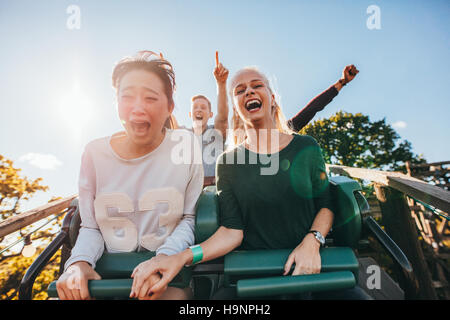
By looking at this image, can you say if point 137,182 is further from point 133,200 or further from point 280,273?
point 280,273

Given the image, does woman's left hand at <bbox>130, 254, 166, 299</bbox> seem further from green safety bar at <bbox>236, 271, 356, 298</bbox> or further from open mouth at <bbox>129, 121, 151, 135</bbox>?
open mouth at <bbox>129, 121, 151, 135</bbox>

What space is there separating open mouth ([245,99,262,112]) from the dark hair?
536 millimetres

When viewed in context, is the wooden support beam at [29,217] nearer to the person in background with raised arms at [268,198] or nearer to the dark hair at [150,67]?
the dark hair at [150,67]

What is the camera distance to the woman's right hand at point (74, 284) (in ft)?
2.82

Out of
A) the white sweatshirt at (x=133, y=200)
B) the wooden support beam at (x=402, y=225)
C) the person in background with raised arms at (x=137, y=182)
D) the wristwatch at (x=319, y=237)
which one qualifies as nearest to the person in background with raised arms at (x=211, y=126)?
the person in background with raised arms at (x=137, y=182)

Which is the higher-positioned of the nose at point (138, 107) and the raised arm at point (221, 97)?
the raised arm at point (221, 97)

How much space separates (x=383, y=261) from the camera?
886cm

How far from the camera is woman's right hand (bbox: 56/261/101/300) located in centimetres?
86

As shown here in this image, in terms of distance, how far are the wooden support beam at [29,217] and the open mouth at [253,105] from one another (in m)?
1.84

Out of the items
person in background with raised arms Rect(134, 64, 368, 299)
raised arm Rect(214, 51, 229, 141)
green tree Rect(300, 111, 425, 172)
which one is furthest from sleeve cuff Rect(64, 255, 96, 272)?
green tree Rect(300, 111, 425, 172)

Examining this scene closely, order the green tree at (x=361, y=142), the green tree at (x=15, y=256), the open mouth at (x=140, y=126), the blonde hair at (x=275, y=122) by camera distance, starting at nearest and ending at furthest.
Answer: the open mouth at (x=140, y=126), the blonde hair at (x=275, y=122), the green tree at (x=15, y=256), the green tree at (x=361, y=142)

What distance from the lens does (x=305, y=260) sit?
961mm
